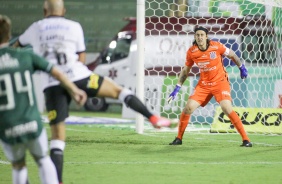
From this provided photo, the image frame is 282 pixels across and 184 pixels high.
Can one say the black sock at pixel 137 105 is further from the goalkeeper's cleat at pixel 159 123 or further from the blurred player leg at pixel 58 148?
the blurred player leg at pixel 58 148

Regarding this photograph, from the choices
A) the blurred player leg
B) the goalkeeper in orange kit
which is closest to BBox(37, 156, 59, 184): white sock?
the blurred player leg

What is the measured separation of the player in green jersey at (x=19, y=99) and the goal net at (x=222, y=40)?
9664 mm

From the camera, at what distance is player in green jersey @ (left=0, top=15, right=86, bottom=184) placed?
6742mm

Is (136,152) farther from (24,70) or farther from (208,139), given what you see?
(24,70)

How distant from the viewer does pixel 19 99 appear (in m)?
6.77

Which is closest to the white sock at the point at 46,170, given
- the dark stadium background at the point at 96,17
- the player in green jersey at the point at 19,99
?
the player in green jersey at the point at 19,99

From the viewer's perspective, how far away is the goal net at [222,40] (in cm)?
1756

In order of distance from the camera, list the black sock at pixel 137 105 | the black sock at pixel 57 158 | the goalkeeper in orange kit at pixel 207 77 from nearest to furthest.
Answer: the black sock at pixel 137 105 → the black sock at pixel 57 158 → the goalkeeper in orange kit at pixel 207 77

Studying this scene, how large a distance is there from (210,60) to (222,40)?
5.84 m

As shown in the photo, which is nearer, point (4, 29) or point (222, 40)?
point (4, 29)

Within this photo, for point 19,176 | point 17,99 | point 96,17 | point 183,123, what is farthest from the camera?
point 96,17

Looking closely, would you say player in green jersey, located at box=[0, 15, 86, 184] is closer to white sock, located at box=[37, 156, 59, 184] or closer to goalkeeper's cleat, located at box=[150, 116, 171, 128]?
white sock, located at box=[37, 156, 59, 184]

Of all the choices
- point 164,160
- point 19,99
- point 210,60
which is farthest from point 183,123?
point 19,99

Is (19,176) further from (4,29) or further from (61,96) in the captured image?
(61,96)
